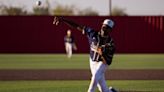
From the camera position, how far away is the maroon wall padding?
5894cm

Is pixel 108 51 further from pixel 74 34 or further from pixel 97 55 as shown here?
pixel 74 34

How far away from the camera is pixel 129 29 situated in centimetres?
5912

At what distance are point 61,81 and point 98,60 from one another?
25.5 ft

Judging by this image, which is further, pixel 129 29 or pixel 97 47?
pixel 129 29

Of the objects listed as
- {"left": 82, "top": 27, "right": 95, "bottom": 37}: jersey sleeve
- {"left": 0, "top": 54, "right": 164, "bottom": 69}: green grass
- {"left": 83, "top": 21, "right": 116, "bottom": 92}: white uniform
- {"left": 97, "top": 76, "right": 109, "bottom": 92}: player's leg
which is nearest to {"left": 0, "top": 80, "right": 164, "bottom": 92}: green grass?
{"left": 97, "top": 76, "right": 109, "bottom": 92}: player's leg

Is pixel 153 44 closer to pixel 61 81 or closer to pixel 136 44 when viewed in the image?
pixel 136 44

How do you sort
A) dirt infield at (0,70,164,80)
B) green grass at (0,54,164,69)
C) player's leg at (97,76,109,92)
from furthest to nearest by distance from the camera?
green grass at (0,54,164,69) → dirt infield at (0,70,164,80) → player's leg at (97,76,109,92)

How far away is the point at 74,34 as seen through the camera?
5894cm

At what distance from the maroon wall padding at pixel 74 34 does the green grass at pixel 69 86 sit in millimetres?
35676

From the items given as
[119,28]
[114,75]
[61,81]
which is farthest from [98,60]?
[119,28]

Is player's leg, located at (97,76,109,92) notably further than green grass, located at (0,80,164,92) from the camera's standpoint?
No

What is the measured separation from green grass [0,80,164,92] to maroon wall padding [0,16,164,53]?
35676 millimetres

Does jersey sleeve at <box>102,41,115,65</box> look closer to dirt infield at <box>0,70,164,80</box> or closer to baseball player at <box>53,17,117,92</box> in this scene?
baseball player at <box>53,17,117,92</box>

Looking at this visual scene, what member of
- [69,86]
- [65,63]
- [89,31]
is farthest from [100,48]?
[65,63]
